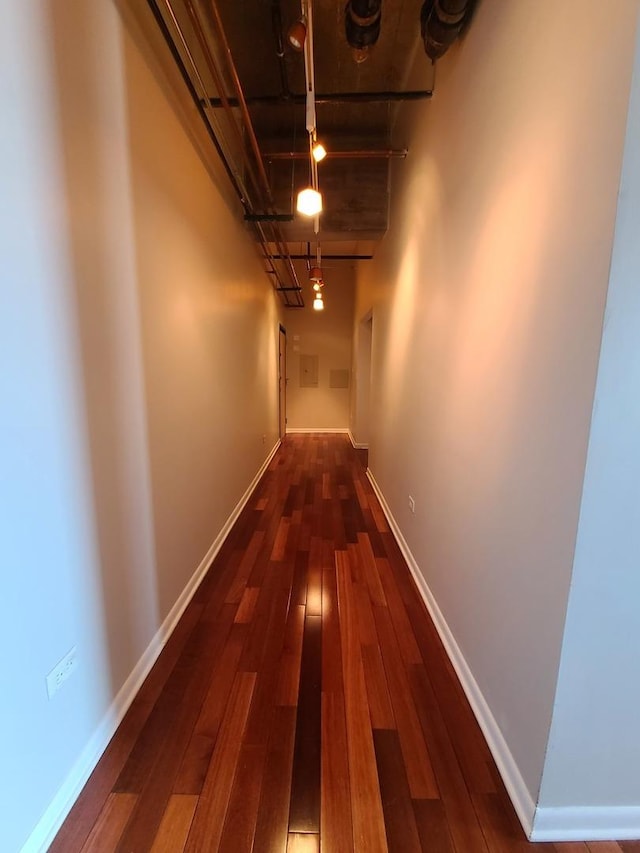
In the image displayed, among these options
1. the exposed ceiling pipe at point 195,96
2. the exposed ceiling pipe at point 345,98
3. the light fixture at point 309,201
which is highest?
the exposed ceiling pipe at point 345,98

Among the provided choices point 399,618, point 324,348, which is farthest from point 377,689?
point 324,348

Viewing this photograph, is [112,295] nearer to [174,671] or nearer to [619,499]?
[174,671]

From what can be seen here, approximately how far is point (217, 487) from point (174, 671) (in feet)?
4.41

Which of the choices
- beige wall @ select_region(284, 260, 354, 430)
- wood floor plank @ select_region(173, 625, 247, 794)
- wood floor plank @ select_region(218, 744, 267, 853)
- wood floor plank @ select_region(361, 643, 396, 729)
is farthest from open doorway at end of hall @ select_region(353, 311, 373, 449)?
wood floor plank @ select_region(218, 744, 267, 853)

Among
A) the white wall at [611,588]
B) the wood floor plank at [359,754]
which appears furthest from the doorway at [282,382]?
the white wall at [611,588]

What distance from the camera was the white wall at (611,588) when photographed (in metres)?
0.85

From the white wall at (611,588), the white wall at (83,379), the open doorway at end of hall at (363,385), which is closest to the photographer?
the white wall at (611,588)

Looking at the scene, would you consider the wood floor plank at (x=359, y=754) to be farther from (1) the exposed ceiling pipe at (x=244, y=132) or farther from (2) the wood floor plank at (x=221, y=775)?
(1) the exposed ceiling pipe at (x=244, y=132)

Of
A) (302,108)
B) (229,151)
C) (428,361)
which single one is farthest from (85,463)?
(302,108)

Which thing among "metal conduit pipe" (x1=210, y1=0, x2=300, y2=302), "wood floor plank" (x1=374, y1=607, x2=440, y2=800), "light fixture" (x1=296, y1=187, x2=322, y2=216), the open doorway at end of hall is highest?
"metal conduit pipe" (x1=210, y1=0, x2=300, y2=302)

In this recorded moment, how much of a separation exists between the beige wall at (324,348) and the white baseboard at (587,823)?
272 inches

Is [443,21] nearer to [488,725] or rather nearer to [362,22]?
[362,22]

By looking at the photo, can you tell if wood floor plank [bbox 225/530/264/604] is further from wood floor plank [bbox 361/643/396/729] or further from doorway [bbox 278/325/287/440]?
doorway [bbox 278/325/287/440]

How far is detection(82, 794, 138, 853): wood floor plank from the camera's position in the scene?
107 cm
